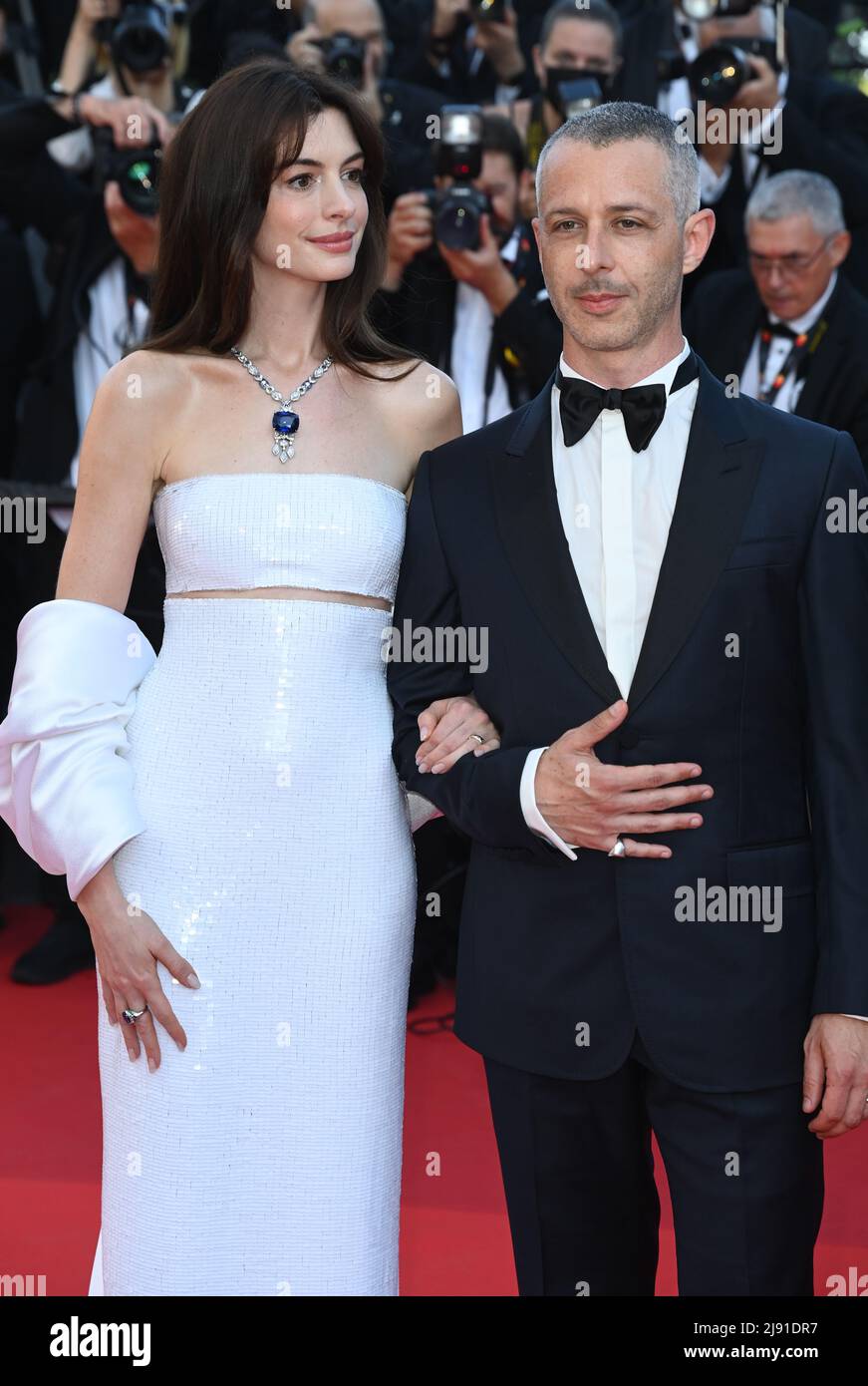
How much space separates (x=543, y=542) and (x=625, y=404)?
0.17m

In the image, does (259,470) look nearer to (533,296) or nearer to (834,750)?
(834,750)

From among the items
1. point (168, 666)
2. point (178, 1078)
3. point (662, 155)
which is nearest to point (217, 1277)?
point (178, 1078)

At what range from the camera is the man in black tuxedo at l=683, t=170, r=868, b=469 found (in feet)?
12.3

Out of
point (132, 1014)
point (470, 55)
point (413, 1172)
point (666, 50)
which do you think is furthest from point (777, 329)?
point (132, 1014)

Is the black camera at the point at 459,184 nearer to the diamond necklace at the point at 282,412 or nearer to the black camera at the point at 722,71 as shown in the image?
the black camera at the point at 722,71

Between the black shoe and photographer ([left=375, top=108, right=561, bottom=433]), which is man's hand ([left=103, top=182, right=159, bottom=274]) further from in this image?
the black shoe

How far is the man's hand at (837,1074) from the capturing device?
1.70 meters

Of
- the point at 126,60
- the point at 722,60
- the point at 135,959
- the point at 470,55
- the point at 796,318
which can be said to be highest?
the point at 470,55

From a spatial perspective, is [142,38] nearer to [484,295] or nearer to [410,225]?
[410,225]

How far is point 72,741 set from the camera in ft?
6.47

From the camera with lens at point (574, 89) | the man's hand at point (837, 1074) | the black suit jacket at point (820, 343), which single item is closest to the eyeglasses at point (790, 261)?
the black suit jacket at point (820, 343)

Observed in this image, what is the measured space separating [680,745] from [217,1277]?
88cm

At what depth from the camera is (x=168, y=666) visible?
81.6 inches

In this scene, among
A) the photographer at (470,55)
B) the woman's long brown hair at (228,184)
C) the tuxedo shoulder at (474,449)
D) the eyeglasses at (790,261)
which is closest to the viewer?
the tuxedo shoulder at (474,449)
